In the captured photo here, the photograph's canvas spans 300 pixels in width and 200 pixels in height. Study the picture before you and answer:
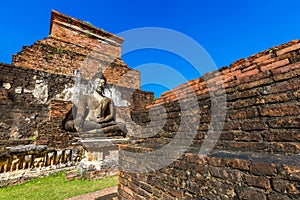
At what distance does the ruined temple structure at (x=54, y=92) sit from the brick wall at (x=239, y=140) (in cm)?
354

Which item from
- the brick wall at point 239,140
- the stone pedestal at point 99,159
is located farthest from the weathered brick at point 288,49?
the stone pedestal at point 99,159

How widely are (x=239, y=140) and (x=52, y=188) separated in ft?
13.8

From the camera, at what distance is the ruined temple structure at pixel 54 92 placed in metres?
5.13

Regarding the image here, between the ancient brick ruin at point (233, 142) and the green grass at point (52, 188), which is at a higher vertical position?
the ancient brick ruin at point (233, 142)

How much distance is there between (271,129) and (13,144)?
20.4ft

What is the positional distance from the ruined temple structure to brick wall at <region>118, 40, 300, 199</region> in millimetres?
3540

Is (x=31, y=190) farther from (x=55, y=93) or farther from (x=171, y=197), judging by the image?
(x=55, y=93)

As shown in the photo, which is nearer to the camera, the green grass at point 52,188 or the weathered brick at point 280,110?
the weathered brick at point 280,110

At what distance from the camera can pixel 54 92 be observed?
7699mm

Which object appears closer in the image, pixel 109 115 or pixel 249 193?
pixel 249 193

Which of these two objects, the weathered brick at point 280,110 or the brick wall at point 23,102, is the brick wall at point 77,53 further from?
the weathered brick at point 280,110

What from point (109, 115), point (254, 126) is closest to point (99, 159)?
point (109, 115)

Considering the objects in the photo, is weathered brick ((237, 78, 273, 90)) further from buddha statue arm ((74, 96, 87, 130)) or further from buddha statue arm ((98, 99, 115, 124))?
buddha statue arm ((74, 96, 87, 130))

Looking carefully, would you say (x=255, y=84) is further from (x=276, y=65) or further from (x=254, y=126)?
(x=254, y=126)
